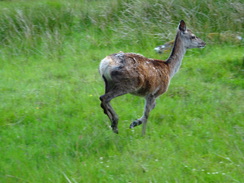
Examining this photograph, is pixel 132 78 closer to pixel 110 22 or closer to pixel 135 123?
pixel 135 123

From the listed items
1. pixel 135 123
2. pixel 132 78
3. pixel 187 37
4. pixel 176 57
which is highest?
pixel 132 78

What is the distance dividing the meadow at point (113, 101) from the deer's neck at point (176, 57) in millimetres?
748

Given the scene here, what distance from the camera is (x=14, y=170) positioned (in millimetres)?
5988

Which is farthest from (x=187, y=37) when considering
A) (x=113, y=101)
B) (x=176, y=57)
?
(x=113, y=101)

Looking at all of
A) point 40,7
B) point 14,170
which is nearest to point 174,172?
point 14,170

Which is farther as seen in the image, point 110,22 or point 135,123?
point 110,22

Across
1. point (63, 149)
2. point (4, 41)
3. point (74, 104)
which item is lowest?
point (4, 41)

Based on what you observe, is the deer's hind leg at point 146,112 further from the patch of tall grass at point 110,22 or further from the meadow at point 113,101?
the patch of tall grass at point 110,22

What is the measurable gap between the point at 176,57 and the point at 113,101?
1.56 m

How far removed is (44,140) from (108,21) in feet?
24.5

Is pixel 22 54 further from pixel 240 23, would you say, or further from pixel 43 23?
pixel 240 23

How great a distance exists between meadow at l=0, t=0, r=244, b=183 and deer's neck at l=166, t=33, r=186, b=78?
0.75 meters

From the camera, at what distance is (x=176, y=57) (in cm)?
843

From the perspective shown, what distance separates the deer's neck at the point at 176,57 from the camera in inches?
326
